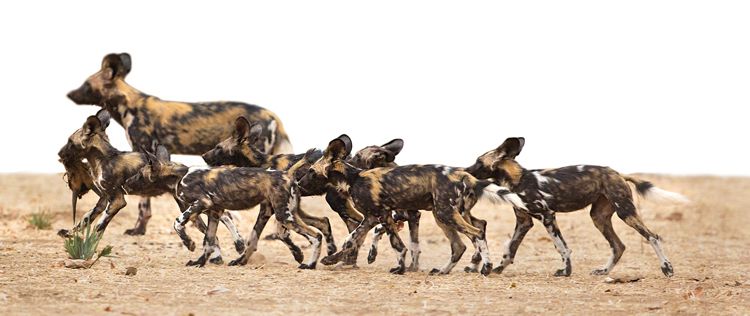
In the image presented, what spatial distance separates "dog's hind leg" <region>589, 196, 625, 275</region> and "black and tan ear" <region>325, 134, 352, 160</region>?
277 centimetres

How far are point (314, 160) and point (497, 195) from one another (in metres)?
2.34

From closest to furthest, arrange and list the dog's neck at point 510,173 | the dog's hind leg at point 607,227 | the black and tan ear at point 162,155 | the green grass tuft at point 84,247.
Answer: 1. the green grass tuft at point 84,247
2. the dog's neck at point 510,173
3. the dog's hind leg at point 607,227
4. the black and tan ear at point 162,155

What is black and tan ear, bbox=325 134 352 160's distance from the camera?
1134 centimetres

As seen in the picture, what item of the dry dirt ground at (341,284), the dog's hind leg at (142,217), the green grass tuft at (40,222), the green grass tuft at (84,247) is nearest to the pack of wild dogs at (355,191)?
the dry dirt ground at (341,284)

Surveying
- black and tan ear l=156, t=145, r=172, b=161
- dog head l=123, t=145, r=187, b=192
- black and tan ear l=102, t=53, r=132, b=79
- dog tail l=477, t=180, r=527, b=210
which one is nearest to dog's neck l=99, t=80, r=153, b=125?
black and tan ear l=102, t=53, r=132, b=79

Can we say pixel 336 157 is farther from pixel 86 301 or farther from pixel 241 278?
pixel 86 301

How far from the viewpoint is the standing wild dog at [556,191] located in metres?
11.6

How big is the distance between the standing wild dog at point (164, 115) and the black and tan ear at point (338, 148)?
338 centimetres

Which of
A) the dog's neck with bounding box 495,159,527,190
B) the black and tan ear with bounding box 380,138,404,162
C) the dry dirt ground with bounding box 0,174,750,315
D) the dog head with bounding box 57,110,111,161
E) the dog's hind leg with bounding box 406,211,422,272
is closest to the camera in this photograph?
the dry dirt ground with bounding box 0,174,750,315

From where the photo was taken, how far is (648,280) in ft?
36.9

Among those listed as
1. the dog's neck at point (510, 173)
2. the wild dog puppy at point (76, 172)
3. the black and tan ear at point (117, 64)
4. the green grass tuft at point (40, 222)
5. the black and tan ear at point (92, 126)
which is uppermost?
the black and tan ear at point (117, 64)

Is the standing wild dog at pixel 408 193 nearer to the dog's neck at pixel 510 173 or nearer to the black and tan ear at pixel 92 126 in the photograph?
the dog's neck at pixel 510 173

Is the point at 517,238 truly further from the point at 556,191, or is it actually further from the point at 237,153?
the point at 237,153

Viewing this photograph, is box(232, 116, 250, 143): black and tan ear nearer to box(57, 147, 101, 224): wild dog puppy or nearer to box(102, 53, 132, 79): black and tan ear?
box(57, 147, 101, 224): wild dog puppy
